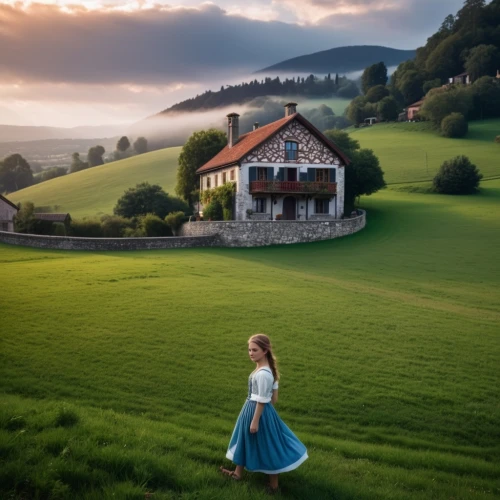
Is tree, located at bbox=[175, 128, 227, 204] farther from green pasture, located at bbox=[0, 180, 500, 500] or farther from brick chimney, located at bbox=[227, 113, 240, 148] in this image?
green pasture, located at bbox=[0, 180, 500, 500]

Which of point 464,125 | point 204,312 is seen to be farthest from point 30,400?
point 464,125

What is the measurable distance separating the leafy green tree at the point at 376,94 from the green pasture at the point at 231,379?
112118 millimetres

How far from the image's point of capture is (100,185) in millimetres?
96062

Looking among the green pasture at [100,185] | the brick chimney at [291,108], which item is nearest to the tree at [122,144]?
the green pasture at [100,185]

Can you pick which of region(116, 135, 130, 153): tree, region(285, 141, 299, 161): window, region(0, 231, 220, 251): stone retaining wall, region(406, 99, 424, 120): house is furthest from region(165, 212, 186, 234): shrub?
region(116, 135, 130, 153): tree

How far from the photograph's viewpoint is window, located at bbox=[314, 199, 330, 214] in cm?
4772

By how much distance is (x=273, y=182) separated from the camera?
44.9 meters

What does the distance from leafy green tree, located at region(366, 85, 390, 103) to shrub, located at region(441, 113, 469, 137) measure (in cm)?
3630

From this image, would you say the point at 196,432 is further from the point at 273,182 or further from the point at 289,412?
the point at 273,182

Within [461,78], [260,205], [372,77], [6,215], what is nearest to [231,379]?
[260,205]

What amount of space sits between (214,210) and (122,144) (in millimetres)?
135241

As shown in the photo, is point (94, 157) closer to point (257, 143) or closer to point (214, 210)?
point (214, 210)

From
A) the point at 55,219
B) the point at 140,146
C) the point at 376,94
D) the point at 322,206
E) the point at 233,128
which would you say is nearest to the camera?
the point at 55,219

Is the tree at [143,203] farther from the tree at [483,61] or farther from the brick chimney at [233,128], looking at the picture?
the tree at [483,61]
